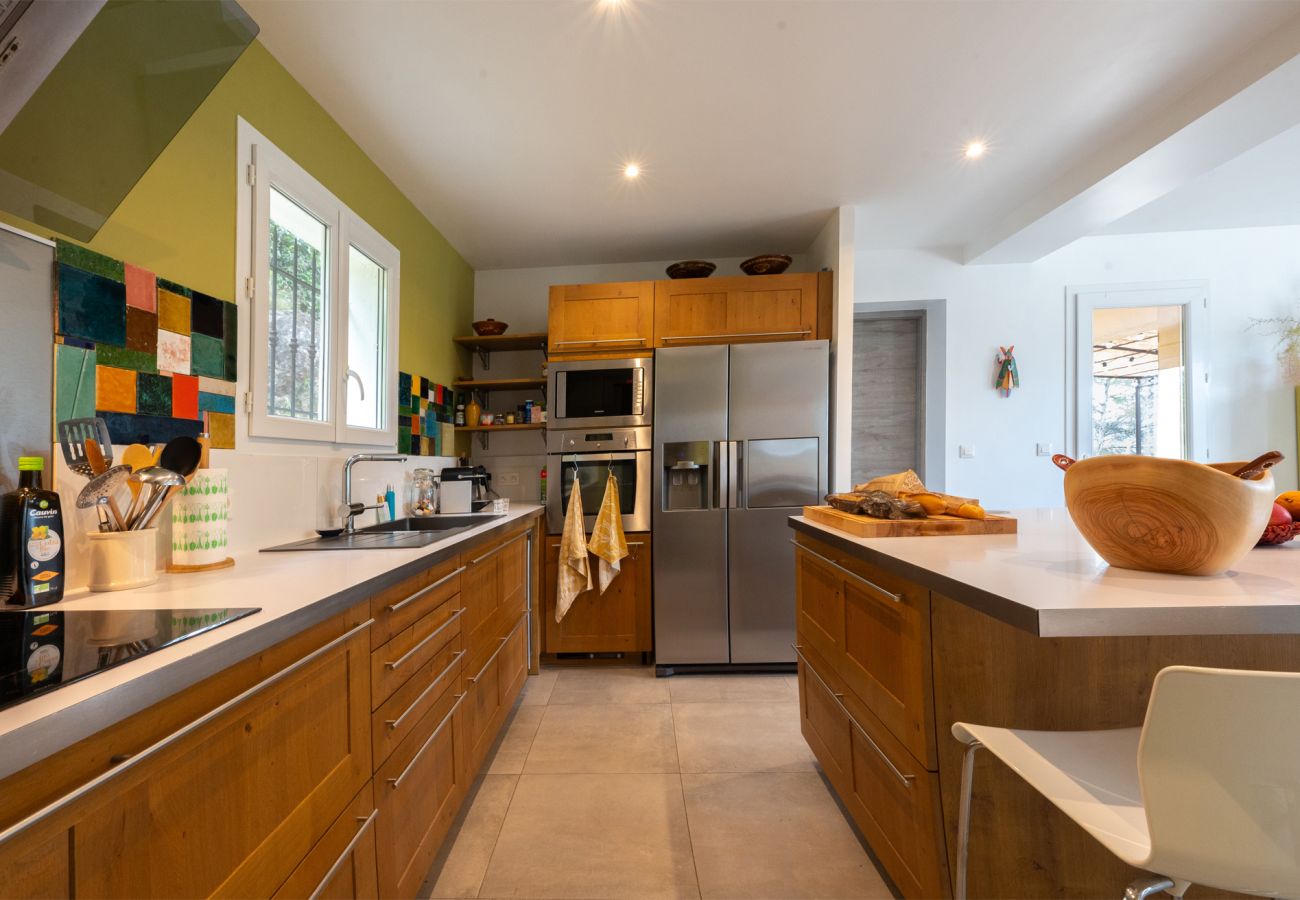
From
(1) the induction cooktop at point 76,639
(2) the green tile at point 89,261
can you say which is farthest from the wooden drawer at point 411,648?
(2) the green tile at point 89,261

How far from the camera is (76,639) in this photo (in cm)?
73

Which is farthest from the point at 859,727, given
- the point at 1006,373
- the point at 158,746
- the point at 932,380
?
the point at 1006,373

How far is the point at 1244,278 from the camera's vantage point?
3.60 meters

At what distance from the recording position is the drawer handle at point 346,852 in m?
0.93

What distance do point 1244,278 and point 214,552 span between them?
582 centimetres

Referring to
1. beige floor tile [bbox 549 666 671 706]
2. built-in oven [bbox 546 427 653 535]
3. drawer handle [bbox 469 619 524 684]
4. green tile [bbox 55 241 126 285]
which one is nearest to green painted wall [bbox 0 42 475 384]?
green tile [bbox 55 241 126 285]

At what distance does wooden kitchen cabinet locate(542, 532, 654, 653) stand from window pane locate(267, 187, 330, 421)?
1.65m

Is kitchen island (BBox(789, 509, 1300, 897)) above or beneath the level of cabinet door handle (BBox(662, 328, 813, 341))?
beneath

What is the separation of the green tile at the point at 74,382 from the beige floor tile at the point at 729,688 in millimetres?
2439

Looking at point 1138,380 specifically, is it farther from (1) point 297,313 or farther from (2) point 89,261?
(2) point 89,261

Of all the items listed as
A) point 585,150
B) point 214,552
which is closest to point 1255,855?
point 214,552

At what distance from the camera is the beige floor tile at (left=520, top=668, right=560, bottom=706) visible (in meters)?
2.63

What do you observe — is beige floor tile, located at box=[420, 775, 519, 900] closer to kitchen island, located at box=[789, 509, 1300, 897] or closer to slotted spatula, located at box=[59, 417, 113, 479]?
kitchen island, located at box=[789, 509, 1300, 897]

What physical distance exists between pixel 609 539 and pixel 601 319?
1338mm
